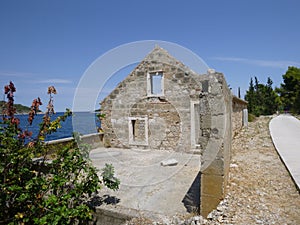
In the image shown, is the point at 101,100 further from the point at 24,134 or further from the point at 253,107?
the point at 253,107

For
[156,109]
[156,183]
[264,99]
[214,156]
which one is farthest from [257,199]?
[264,99]

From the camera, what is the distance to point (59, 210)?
2.99m

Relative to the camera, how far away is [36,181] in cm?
322

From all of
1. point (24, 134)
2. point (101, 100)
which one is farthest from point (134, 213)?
point (101, 100)

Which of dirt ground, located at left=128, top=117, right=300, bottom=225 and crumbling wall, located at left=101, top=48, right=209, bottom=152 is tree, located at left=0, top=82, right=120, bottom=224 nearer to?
dirt ground, located at left=128, top=117, right=300, bottom=225

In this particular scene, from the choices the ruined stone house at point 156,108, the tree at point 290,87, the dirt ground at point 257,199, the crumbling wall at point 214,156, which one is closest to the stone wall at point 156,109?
the ruined stone house at point 156,108

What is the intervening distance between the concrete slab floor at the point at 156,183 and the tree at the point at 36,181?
2.21 ft

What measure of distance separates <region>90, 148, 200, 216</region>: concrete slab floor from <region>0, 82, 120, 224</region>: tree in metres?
0.67

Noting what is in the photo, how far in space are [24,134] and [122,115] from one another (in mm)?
6186

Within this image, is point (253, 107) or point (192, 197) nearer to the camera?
point (192, 197)

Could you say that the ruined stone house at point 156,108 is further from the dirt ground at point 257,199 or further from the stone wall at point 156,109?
the dirt ground at point 257,199

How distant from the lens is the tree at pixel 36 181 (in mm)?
3035

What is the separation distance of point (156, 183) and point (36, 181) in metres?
2.66

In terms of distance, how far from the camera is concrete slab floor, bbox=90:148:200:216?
12.1 feet
